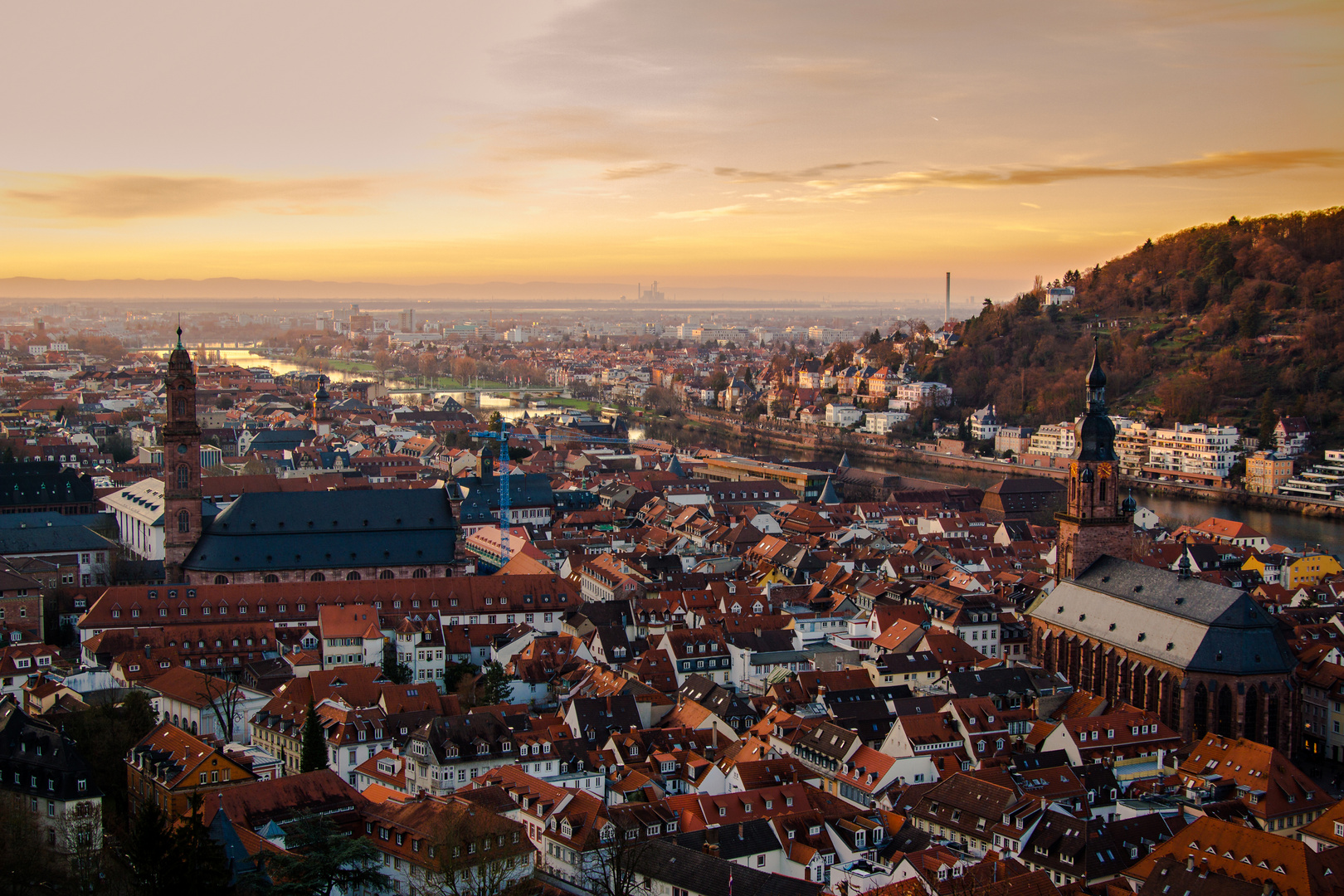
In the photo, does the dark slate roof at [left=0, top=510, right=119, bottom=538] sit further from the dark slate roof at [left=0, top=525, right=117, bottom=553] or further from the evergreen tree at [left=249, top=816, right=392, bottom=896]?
the evergreen tree at [left=249, top=816, right=392, bottom=896]

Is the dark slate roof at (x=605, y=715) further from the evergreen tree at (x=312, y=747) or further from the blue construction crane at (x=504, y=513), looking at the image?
the blue construction crane at (x=504, y=513)

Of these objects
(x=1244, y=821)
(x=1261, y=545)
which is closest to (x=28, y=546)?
(x=1244, y=821)

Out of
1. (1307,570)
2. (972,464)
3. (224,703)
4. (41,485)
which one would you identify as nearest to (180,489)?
(224,703)

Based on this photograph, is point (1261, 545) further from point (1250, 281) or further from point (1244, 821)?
point (1250, 281)

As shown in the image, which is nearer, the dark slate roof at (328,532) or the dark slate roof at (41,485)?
the dark slate roof at (328,532)

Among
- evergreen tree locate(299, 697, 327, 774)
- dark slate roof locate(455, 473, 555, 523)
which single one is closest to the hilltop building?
dark slate roof locate(455, 473, 555, 523)

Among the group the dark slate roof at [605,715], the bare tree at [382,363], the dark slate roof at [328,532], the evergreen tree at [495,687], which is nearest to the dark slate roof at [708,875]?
the dark slate roof at [605,715]

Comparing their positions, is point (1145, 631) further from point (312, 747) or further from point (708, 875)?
point (312, 747)
